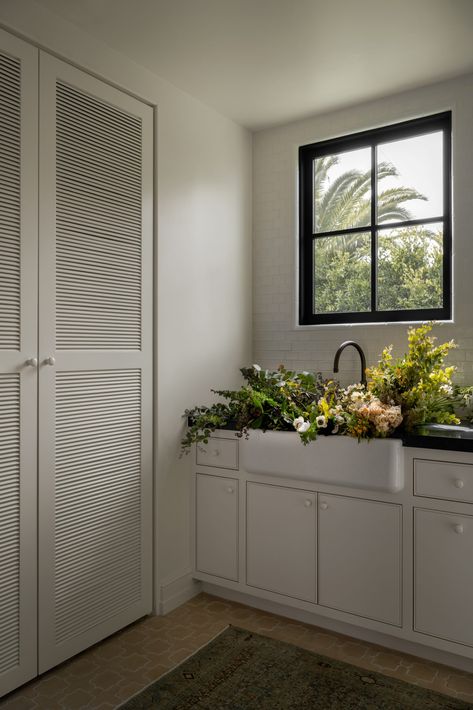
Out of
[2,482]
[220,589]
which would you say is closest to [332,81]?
[2,482]

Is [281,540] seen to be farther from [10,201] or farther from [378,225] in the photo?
[10,201]

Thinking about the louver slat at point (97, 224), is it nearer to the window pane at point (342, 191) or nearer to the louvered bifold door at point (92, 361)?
the louvered bifold door at point (92, 361)

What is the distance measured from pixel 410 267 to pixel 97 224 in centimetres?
172

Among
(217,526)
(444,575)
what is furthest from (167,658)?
(444,575)

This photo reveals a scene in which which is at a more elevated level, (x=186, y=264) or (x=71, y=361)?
(x=186, y=264)

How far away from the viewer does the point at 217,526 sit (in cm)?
307

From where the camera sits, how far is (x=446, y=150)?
10.1 ft

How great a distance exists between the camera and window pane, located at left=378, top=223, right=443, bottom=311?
311 cm

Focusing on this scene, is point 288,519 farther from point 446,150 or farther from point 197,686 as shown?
point 446,150

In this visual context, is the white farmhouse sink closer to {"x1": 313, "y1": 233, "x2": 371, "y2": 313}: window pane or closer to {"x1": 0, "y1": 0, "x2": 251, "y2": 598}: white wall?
{"x1": 0, "y1": 0, "x2": 251, "y2": 598}: white wall

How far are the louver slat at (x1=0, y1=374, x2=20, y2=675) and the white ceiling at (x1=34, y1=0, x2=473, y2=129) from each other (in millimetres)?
1608

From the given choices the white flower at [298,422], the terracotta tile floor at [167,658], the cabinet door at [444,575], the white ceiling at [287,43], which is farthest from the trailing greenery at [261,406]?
the white ceiling at [287,43]

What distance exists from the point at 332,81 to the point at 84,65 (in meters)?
1.27

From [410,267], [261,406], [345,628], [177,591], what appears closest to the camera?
[345,628]
